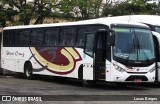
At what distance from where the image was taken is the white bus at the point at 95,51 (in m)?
18.9

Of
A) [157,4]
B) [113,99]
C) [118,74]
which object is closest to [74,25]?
[118,74]

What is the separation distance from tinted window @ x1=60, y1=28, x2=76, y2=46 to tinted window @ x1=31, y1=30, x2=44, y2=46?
1978 millimetres

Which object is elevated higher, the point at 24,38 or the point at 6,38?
the point at 24,38

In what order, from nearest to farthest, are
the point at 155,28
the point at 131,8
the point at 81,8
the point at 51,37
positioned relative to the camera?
1. the point at 155,28
2. the point at 51,37
3. the point at 81,8
4. the point at 131,8

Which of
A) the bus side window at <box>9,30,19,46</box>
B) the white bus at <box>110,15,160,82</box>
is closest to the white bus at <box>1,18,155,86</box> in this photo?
the white bus at <box>110,15,160,82</box>

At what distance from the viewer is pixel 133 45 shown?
1923 centimetres

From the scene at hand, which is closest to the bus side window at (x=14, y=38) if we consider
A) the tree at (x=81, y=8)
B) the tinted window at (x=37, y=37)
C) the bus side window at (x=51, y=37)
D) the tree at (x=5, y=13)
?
the tinted window at (x=37, y=37)

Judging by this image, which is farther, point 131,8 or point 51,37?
point 131,8

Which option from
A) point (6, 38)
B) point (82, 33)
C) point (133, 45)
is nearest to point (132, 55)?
point (133, 45)

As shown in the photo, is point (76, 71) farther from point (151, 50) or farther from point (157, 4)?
point (157, 4)

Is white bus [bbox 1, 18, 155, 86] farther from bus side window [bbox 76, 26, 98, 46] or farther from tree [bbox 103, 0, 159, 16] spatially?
tree [bbox 103, 0, 159, 16]

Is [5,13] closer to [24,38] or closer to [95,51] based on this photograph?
[24,38]

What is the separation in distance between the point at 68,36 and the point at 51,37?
156 centimetres

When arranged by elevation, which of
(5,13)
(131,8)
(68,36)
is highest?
(131,8)
